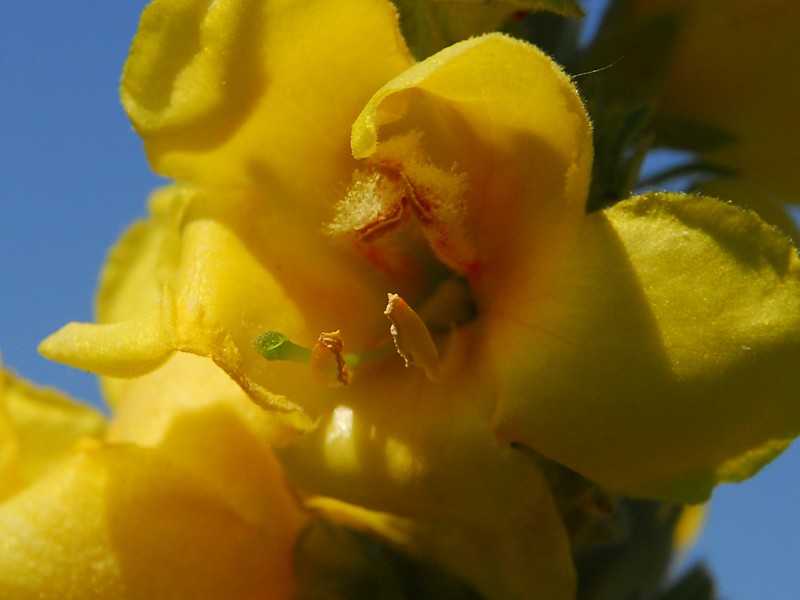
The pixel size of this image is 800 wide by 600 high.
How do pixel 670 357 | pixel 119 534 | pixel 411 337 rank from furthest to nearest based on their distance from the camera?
1. pixel 119 534
2. pixel 411 337
3. pixel 670 357

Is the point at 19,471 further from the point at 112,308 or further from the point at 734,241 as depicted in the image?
the point at 734,241

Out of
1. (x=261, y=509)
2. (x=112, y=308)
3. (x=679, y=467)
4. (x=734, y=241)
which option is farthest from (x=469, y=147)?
(x=112, y=308)

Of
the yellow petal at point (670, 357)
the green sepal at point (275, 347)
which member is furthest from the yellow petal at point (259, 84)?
the yellow petal at point (670, 357)

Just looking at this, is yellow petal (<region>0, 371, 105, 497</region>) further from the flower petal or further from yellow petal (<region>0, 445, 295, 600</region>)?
the flower petal

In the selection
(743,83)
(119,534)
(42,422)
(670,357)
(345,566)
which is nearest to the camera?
(670,357)

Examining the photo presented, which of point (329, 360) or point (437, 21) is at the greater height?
point (437, 21)

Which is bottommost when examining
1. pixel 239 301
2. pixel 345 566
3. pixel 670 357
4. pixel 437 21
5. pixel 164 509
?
pixel 345 566

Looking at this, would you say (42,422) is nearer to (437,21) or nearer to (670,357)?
(437,21)

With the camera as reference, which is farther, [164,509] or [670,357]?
[164,509]

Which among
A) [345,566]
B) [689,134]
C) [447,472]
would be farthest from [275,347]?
[689,134]
